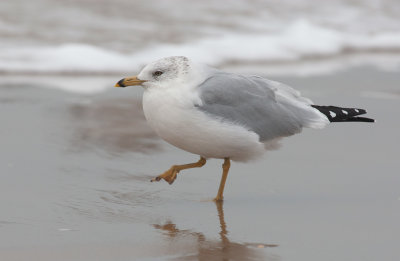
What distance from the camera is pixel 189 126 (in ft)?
14.4

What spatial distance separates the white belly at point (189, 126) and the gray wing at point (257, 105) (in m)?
0.06

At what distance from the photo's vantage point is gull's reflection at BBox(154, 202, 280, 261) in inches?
145

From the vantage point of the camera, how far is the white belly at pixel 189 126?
436cm

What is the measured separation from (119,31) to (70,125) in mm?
4781

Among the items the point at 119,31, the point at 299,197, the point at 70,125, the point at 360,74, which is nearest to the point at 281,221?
the point at 299,197

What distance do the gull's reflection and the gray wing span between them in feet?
2.43

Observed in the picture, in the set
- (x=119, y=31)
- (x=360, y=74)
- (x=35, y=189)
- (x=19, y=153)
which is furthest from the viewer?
(x=119, y=31)

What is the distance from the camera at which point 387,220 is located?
169 inches

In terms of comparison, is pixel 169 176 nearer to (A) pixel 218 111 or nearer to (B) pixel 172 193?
(B) pixel 172 193

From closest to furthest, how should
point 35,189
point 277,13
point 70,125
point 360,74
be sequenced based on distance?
point 35,189 → point 70,125 → point 360,74 → point 277,13

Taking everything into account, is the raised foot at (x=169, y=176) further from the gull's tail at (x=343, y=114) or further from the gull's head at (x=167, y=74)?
the gull's tail at (x=343, y=114)

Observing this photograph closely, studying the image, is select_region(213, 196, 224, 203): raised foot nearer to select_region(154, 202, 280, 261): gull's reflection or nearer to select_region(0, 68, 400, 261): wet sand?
select_region(0, 68, 400, 261): wet sand

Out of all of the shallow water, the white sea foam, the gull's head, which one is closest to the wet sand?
the gull's head

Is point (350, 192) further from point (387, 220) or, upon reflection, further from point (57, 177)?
point (57, 177)
